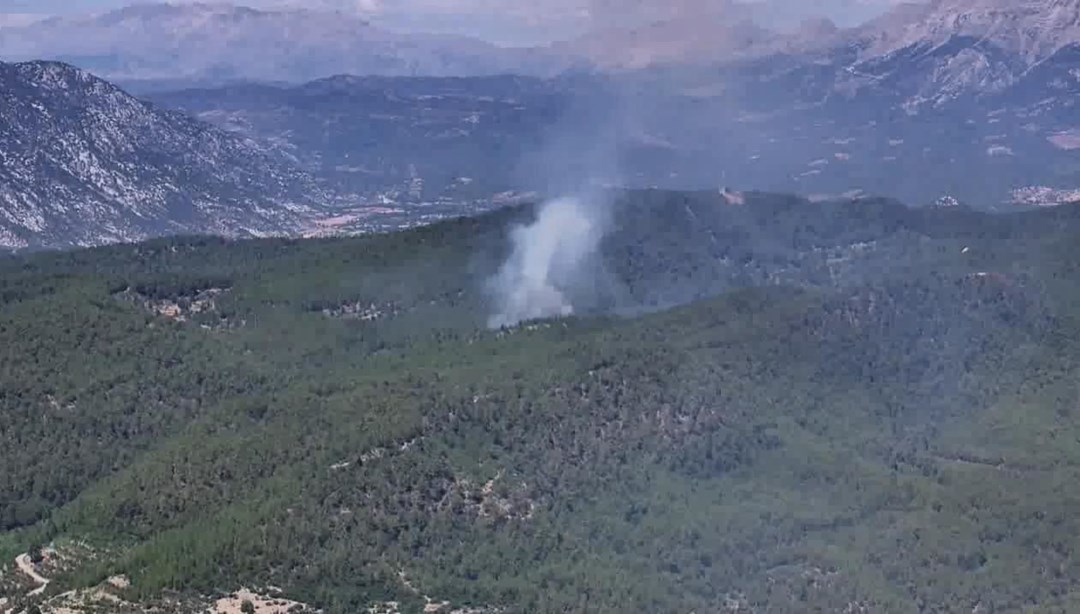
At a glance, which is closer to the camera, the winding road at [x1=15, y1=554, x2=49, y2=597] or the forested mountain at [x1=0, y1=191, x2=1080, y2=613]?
the winding road at [x1=15, y1=554, x2=49, y2=597]

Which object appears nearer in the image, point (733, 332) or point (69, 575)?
point (69, 575)

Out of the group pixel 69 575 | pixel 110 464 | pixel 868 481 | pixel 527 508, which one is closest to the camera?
pixel 69 575

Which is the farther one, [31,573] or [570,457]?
[570,457]

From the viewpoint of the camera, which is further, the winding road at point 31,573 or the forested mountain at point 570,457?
the forested mountain at point 570,457

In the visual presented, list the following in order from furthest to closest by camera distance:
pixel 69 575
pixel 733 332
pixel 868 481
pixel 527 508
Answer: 1. pixel 733 332
2. pixel 868 481
3. pixel 527 508
4. pixel 69 575

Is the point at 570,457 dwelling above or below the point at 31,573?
below

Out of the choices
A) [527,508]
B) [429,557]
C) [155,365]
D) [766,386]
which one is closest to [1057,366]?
[766,386]

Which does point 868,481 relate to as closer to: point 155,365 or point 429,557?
point 429,557

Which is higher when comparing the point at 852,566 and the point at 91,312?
the point at 91,312
